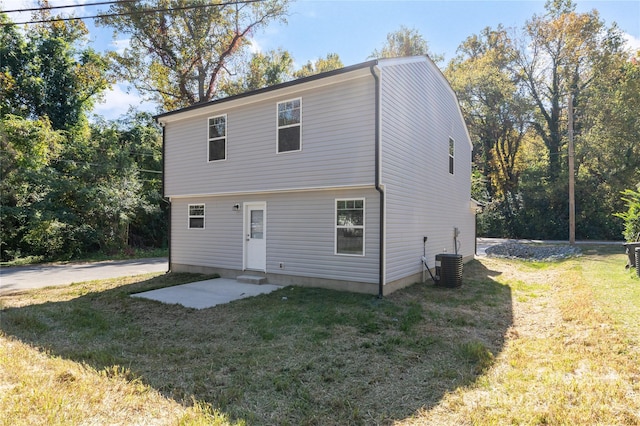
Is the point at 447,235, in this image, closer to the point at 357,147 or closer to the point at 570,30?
the point at 357,147

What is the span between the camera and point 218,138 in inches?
396

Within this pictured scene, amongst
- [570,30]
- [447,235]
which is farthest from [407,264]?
[570,30]

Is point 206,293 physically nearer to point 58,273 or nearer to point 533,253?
point 58,273

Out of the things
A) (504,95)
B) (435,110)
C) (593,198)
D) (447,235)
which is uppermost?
(504,95)

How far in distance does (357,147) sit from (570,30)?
25367 millimetres

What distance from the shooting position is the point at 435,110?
35.4 ft

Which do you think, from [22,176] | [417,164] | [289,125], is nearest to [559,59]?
[417,164]

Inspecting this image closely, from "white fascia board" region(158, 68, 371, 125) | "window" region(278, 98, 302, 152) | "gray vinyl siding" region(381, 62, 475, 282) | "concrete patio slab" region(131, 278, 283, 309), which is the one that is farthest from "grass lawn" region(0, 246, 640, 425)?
"white fascia board" region(158, 68, 371, 125)

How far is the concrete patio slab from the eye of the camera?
7.30 metres

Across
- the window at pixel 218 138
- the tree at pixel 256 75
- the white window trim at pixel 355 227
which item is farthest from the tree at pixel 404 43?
the white window trim at pixel 355 227

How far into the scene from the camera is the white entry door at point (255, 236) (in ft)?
30.8

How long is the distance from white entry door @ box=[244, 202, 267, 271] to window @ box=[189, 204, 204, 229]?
183 centimetres

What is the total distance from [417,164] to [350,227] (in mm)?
2836

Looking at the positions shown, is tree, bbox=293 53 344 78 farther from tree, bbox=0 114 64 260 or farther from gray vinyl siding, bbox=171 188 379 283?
gray vinyl siding, bbox=171 188 379 283
